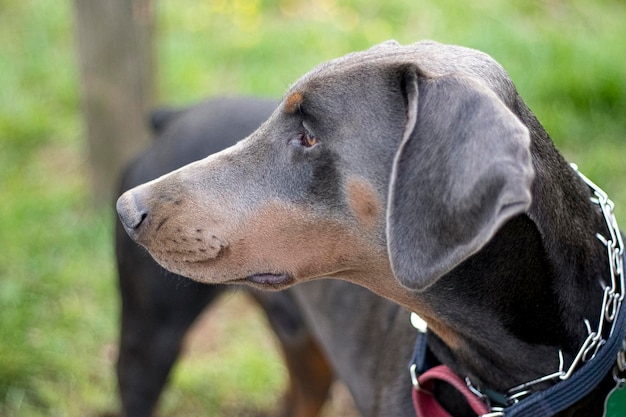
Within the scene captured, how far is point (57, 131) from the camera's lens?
573cm

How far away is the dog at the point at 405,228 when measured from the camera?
2113 millimetres

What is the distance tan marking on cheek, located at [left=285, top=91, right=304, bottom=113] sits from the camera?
2271mm

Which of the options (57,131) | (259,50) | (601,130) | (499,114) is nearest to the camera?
(499,114)

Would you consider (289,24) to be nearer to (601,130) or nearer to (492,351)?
(601,130)

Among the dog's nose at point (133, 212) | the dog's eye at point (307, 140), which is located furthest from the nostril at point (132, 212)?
the dog's eye at point (307, 140)

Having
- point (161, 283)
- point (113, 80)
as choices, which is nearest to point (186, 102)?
point (113, 80)

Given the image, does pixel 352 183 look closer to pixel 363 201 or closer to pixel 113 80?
pixel 363 201

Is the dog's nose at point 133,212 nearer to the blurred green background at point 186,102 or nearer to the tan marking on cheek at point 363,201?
the tan marking on cheek at point 363,201

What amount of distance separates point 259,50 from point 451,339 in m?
4.20

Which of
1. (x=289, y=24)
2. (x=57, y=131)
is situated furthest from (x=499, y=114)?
(x=289, y=24)

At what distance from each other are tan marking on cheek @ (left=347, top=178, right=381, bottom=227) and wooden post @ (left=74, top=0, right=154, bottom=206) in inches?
110

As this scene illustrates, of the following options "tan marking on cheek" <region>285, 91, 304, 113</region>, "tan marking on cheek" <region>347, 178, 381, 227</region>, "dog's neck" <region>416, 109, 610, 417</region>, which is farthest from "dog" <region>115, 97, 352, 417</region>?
"dog's neck" <region>416, 109, 610, 417</region>

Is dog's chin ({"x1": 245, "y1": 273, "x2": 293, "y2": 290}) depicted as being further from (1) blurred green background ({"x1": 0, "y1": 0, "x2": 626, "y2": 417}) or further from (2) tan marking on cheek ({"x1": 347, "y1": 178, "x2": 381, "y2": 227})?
(1) blurred green background ({"x1": 0, "y1": 0, "x2": 626, "y2": 417})

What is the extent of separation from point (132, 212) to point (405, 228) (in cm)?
78
